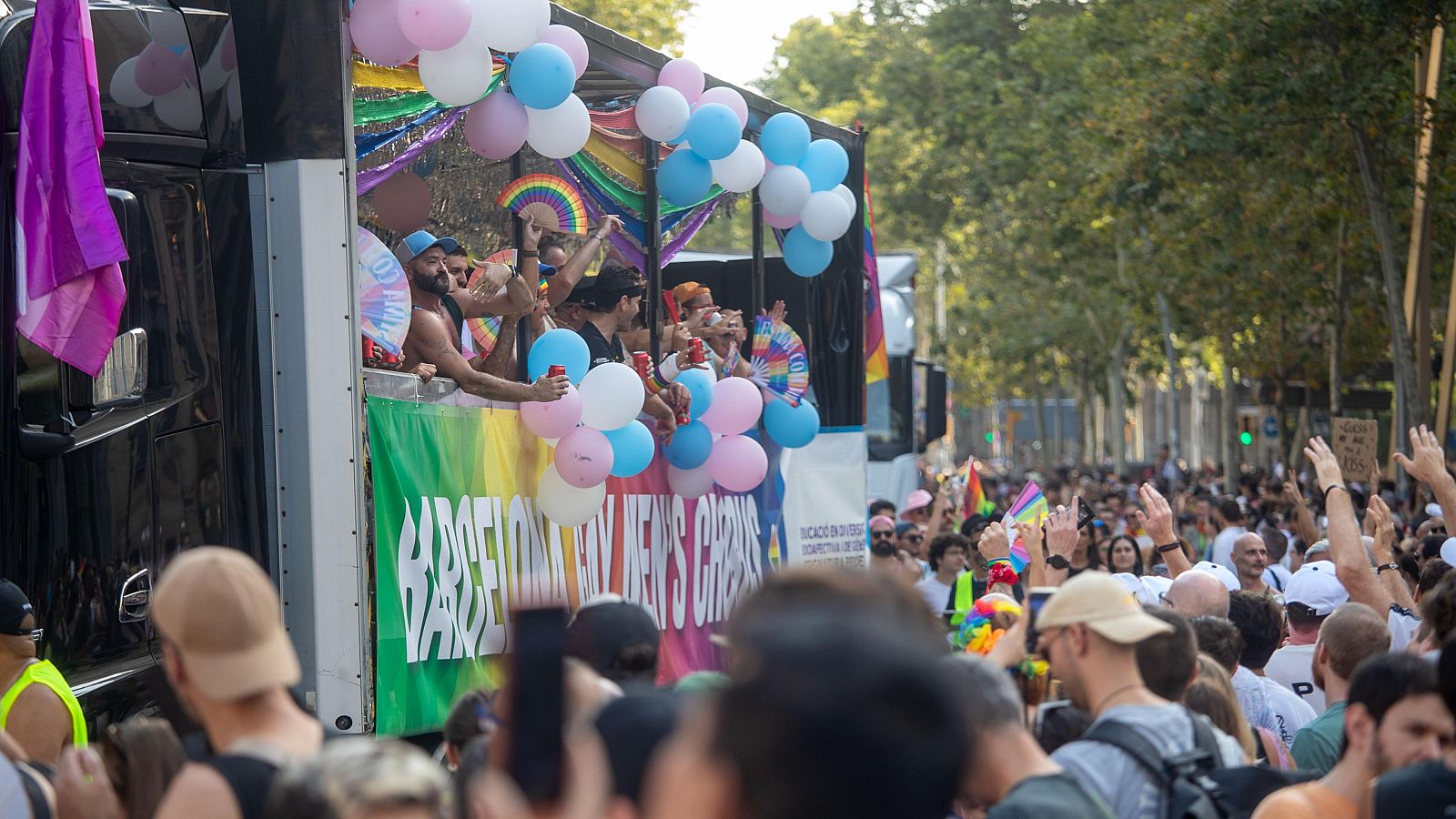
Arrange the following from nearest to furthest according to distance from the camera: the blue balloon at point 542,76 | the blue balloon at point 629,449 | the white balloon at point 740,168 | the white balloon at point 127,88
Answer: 1. the white balloon at point 127,88
2. the blue balloon at point 542,76
3. the blue balloon at point 629,449
4. the white balloon at point 740,168

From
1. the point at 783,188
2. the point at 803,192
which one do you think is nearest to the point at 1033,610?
the point at 783,188

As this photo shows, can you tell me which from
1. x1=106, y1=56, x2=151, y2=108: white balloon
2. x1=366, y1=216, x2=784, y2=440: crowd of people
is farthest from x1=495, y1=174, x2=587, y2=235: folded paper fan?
x1=106, y1=56, x2=151, y2=108: white balloon

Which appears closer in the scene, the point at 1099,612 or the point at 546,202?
the point at 1099,612

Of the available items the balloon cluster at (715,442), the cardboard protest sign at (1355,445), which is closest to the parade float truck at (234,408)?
the balloon cluster at (715,442)

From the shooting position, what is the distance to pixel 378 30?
5941 mm

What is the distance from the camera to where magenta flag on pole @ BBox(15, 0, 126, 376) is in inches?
206

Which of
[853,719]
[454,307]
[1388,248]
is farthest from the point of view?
[1388,248]

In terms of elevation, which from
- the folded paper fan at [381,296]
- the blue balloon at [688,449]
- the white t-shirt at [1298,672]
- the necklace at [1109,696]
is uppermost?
the folded paper fan at [381,296]

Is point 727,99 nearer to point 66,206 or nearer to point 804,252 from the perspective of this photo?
point 804,252

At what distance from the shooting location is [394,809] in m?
2.53

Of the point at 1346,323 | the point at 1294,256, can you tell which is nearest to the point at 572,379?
the point at 1294,256

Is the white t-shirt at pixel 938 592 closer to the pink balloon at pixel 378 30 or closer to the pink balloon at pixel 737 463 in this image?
the pink balloon at pixel 737 463

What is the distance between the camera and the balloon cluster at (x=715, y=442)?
845 cm

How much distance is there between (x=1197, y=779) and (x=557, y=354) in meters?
3.74
